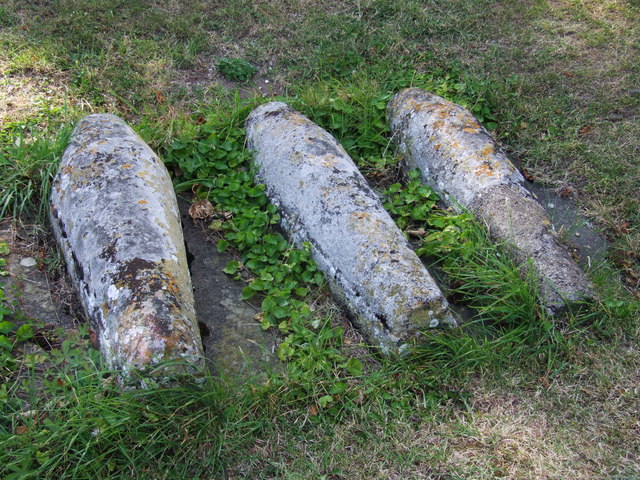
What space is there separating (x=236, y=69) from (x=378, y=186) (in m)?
2.00

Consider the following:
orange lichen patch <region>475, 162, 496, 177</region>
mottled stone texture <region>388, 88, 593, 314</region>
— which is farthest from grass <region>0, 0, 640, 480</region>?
orange lichen patch <region>475, 162, 496, 177</region>

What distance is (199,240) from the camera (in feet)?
12.3

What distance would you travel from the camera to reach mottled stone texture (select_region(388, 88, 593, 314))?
3252mm

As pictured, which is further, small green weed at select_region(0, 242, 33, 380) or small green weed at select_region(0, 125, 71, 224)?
small green weed at select_region(0, 125, 71, 224)

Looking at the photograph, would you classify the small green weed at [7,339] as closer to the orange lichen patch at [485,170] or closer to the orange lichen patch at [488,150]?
the orange lichen patch at [485,170]

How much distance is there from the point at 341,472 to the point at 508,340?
1.20m

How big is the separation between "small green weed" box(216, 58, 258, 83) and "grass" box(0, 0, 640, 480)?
0.05m

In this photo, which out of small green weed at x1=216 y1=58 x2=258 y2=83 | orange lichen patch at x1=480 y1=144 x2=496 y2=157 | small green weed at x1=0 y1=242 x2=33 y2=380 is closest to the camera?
small green weed at x1=0 y1=242 x2=33 y2=380

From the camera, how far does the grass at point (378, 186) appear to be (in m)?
2.56

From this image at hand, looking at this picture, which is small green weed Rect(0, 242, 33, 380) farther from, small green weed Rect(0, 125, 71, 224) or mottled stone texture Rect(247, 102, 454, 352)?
mottled stone texture Rect(247, 102, 454, 352)

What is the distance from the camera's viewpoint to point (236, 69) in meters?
5.31

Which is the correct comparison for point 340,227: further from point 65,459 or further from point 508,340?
point 65,459

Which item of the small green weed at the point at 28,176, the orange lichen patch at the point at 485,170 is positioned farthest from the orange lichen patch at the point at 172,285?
the orange lichen patch at the point at 485,170

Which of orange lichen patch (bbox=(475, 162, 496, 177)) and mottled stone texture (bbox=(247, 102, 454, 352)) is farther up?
orange lichen patch (bbox=(475, 162, 496, 177))
